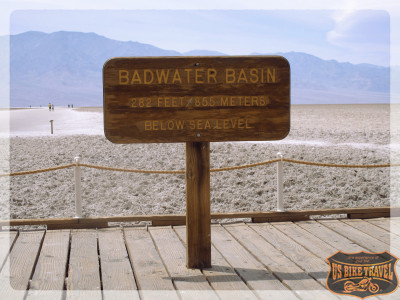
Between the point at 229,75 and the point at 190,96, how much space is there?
39 centimetres

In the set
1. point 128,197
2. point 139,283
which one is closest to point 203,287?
point 139,283

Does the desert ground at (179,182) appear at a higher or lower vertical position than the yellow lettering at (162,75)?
lower

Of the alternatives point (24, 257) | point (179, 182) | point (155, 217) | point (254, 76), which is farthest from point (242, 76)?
point (179, 182)

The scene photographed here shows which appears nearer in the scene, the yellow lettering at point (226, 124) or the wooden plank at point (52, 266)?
the wooden plank at point (52, 266)

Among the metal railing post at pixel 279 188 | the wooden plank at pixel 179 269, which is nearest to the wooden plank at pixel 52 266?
the wooden plank at pixel 179 269

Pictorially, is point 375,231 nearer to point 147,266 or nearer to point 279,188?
point 279,188

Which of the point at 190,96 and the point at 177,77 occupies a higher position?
the point at 177,77

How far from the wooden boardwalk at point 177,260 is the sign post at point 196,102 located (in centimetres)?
80

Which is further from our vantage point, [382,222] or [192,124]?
[382,222]

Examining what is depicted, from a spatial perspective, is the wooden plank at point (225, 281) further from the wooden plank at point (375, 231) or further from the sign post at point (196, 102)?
the wooden plank at point (375, 231)

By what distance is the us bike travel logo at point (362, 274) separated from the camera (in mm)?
4270

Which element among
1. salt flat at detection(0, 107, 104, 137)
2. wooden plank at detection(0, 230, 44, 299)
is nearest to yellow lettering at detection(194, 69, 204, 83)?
wooden plank at detection(0, 230, 44, 299)

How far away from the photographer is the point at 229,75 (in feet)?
14.9

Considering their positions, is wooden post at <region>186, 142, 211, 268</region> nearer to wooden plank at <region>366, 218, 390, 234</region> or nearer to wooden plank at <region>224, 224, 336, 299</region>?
wooden plank at <region>224, 224, 336, 299</region>
